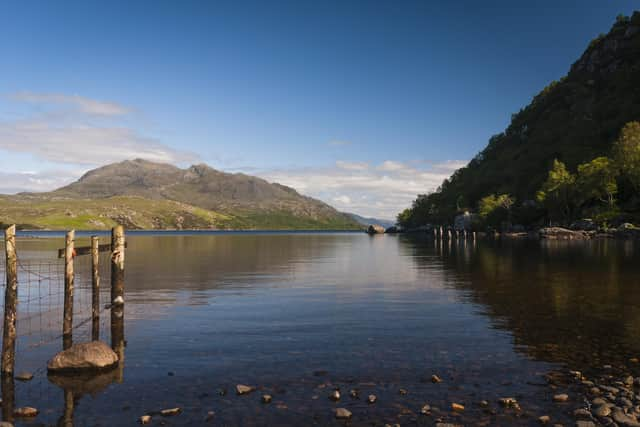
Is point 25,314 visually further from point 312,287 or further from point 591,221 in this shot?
point 591,221

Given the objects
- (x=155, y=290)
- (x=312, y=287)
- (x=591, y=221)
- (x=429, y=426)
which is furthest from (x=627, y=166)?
(x=429, y=426)

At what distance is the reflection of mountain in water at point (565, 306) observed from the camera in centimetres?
2091

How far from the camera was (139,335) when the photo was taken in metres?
24.0

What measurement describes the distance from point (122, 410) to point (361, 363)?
9.18m

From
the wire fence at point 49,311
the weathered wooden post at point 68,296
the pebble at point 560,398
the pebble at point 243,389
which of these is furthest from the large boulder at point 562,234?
the weathered wooden post at point 68,296

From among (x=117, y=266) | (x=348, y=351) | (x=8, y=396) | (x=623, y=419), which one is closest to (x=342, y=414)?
(x=348, y=351)

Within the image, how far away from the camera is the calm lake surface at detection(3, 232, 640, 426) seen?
14.1 meters

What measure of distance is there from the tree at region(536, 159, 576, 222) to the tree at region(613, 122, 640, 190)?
55.1 ft

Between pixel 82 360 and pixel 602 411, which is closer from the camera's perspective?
pixel 602 411

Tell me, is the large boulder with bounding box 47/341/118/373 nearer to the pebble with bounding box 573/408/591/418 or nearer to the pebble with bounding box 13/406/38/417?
the pebble with bounding box 13/406/38/417

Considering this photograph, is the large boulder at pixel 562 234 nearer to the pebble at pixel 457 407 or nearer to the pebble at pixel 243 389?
the pebble at pixel 457 407

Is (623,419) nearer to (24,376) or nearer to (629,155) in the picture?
(24,376)

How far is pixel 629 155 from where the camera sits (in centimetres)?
14875

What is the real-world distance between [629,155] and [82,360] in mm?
173054
